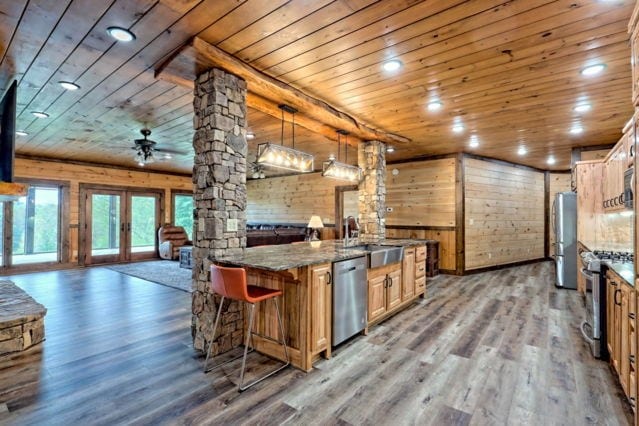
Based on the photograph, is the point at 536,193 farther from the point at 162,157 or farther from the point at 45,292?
the point at 45,292

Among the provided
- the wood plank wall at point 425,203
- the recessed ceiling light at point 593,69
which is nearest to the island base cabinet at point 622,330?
the recessed ceiling light at point 593,69

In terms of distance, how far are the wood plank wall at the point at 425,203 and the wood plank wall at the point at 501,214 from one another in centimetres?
35

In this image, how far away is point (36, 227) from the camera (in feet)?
24.1

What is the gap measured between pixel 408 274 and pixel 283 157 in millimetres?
2384

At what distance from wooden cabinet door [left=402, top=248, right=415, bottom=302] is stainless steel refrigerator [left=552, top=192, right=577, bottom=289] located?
123 inches

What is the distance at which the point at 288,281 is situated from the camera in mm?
2781

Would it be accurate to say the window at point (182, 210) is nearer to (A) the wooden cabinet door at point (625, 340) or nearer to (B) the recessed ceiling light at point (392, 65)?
(B) the recessed ceiling light at point (392, 65)

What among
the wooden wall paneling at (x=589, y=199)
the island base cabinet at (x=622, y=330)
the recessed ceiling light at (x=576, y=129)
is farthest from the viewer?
the wooden wall paneling at (x=589, y=199)

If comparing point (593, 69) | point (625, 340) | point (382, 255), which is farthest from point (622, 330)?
point (593, 69)

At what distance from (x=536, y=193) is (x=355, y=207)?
4.93 m

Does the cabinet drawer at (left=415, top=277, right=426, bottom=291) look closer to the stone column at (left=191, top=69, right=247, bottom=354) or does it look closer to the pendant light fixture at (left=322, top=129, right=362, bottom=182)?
the pendant light fixture at (left=322, top=129, right=362, bottom=182)

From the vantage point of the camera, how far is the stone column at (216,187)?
2785 mm

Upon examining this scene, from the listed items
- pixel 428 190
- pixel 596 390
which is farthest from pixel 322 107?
pixel 428 190

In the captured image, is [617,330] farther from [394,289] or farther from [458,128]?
[458,128]
